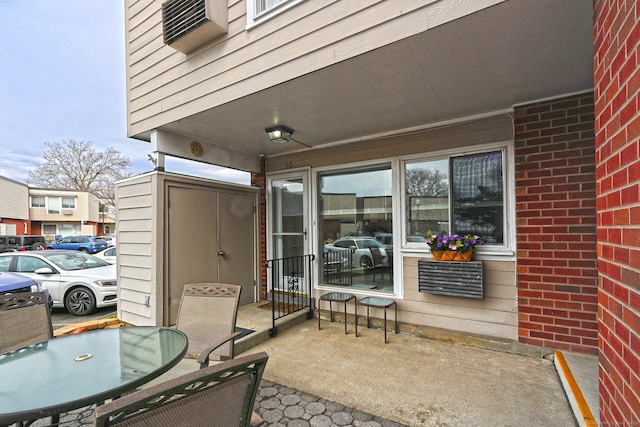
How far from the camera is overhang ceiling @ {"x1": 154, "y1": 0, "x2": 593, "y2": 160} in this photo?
1729 mm

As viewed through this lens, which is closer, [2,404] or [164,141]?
[2,404]

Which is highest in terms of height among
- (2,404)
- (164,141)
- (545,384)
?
(164,141)

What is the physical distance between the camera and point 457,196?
333cm

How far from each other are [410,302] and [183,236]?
3060mm

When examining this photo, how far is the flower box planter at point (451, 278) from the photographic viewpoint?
10.0ft

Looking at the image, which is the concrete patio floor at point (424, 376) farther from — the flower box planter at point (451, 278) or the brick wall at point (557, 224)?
the flower box planter at point (451, 278)

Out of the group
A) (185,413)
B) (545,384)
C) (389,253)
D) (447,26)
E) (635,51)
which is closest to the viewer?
(185,413)

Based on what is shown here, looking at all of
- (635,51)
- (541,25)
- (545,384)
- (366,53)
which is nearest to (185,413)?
(635,51)

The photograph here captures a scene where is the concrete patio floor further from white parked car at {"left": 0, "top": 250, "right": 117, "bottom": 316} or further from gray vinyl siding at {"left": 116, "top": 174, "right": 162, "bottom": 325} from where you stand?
white parked car at {"left": 0, "top": 250, "right": 117, "bottom": 316}

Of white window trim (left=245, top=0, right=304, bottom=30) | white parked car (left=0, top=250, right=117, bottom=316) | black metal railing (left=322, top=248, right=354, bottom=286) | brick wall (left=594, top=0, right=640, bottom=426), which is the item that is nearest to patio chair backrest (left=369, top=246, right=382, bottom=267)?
black metal railing (left=322, top=248, right=354, bottom=286)

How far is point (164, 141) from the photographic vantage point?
354cm

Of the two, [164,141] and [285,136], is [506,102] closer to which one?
[285,136]

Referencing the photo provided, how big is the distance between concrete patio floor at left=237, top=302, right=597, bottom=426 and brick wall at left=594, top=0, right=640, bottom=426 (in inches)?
35.4

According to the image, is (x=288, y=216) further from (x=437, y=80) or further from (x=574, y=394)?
(x=574, y=394)
